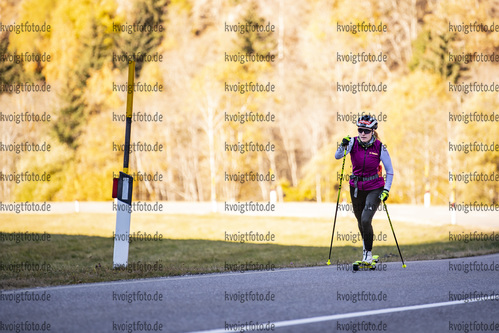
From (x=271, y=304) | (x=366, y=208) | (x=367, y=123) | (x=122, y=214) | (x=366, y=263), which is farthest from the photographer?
(x=122, y=214)

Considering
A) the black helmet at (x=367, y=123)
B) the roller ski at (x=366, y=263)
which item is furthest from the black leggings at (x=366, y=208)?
the black helmet at (x=367, y=123)

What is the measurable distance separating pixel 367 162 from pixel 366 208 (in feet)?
2.20

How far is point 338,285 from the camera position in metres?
8.27

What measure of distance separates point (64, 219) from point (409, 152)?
22096 millimetres

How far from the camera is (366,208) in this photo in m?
9.88

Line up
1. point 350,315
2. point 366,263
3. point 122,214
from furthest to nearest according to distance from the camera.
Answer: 1. point 122,214
2. point 366,263
3. point 350,315

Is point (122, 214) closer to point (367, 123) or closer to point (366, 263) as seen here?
point (366, 263)

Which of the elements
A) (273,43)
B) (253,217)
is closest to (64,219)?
(253,217)

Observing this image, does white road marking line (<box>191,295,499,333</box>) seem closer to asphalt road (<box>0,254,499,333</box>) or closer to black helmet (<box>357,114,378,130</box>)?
asphalt road (<box>0,254,499,333</box>)

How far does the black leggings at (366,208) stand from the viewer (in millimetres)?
9867

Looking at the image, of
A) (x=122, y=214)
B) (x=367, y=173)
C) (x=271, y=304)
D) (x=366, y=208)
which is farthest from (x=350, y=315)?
(x=122, y=214)

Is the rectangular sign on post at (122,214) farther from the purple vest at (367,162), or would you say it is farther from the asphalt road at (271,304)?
the purple vest at (367,162)

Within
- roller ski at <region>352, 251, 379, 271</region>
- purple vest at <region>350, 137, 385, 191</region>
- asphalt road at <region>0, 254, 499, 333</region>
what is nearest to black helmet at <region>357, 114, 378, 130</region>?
purple vest at <region>350, 137, 385, 191</region>

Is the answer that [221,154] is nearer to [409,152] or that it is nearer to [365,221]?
[409,152]
